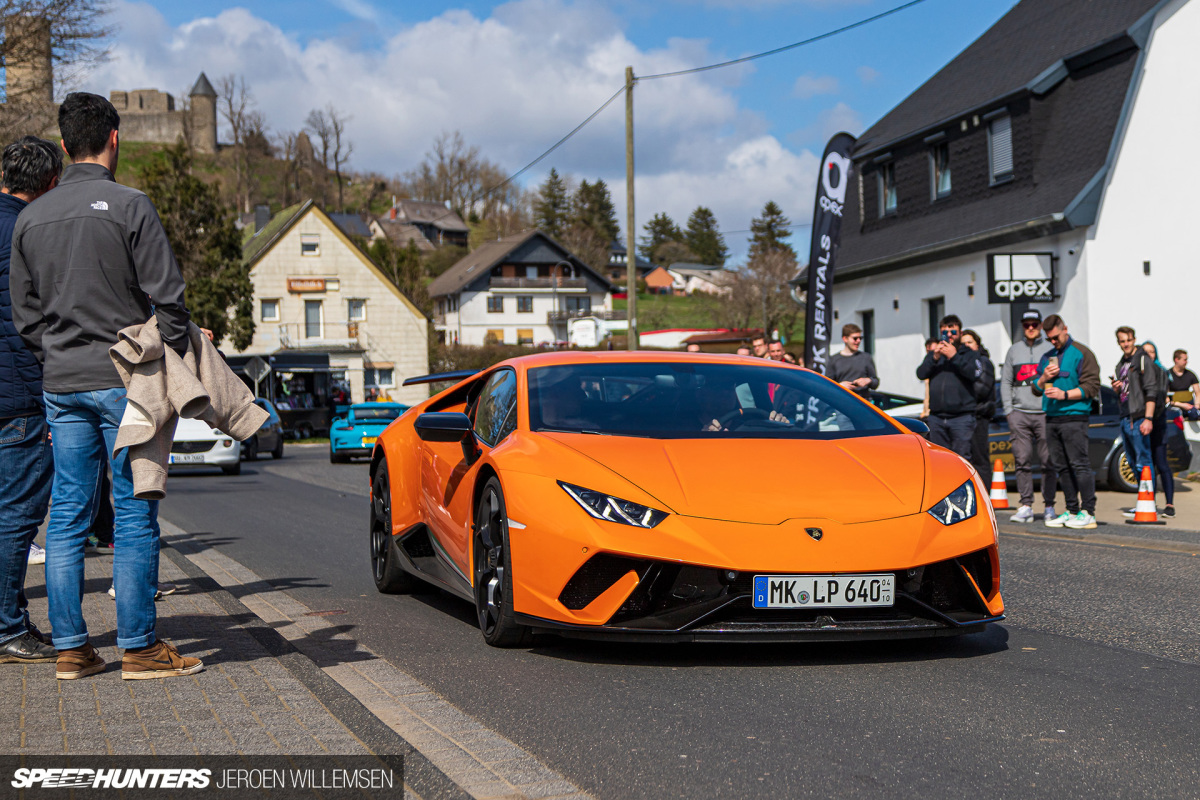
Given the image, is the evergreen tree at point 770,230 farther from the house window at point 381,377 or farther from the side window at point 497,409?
the side window at point 497,409

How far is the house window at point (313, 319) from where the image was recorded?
65750 mm

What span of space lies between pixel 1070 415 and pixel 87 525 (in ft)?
28.9

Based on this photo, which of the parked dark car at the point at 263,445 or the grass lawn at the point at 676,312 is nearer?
the parked dark car at the point at 263,445

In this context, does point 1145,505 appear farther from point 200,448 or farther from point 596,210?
point 596,210

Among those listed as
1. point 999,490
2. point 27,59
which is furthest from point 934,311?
point 27,59

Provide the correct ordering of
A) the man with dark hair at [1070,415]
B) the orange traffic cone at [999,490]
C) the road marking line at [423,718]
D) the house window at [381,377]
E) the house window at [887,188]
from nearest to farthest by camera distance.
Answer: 1. the road marking line at [423,718]
2. the man with dark hair at [1070,415]
3. the orange traffic cone at [999,490]
4. the house window at [887,188]
5. the house window at [381,377]

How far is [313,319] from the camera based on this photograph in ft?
216

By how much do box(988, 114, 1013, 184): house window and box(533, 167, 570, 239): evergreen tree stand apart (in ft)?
351

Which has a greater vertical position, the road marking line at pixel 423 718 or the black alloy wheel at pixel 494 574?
the black alloy wheel at pixel 494 574

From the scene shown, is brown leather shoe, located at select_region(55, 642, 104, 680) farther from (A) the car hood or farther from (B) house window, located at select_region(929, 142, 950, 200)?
(B) house window, located at select_region(929, 142, 950, 200)

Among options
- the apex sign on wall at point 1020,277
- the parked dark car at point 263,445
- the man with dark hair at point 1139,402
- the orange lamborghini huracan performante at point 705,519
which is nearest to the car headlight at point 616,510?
A: the orange lamborghini huracan performante at point 705,519

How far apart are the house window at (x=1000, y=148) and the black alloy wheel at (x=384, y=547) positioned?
1865 cm

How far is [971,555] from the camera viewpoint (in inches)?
196

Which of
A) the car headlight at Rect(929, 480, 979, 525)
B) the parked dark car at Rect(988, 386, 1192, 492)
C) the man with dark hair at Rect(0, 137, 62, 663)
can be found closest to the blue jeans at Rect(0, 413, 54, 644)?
the man with dark hair at Rect(0, 137, 62, 663)
